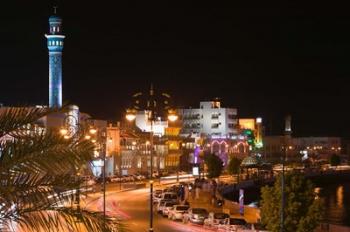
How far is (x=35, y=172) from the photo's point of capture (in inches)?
328

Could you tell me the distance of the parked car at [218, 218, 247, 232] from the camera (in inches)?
1571

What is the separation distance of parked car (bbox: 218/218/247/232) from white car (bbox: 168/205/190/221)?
702 cm

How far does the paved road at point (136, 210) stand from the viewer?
1698 inches

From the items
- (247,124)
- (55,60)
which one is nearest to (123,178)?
(55,60)

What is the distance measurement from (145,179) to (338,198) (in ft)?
108

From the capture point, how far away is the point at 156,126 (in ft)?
432

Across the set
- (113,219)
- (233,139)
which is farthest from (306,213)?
(233,139)

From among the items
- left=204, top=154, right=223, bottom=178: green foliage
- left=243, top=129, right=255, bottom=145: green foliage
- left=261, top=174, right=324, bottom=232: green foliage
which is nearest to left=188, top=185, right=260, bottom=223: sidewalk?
left=261, top=174, right=324, bottom=232: green foliage

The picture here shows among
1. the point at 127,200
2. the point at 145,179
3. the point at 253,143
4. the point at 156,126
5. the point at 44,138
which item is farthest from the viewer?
the point at 253,143

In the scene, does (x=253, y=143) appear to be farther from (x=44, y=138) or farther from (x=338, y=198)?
(x=44, y=138)

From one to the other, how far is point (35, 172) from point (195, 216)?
3892cm

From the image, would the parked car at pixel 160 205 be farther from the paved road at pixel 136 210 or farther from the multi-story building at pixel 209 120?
the multi-story building at pixel 209 120

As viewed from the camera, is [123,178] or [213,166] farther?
[213,166]

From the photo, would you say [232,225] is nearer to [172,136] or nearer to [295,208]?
[295,208]
